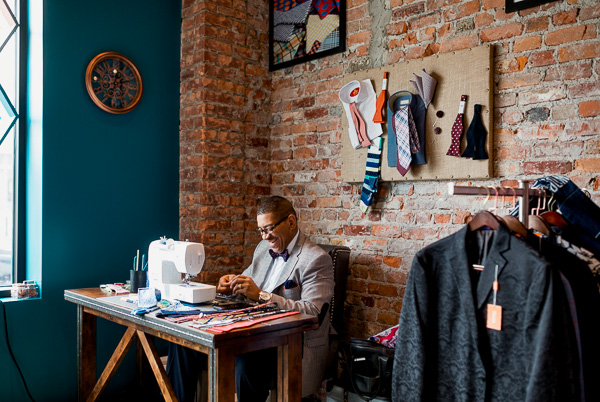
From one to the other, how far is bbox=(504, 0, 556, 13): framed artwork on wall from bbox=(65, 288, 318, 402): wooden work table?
5.54 feet

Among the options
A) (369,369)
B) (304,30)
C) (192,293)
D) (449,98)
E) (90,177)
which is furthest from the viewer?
(304,30)

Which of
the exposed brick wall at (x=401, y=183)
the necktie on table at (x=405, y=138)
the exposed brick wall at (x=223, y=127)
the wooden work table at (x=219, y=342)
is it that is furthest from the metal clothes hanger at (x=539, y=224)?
the exposed brick wall at (x=223, y=127)

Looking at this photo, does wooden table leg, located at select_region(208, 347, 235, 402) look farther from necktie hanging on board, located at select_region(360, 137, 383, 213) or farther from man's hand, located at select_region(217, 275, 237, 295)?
necktie hanging on board, located at select_region(360, 137, 383, 213)

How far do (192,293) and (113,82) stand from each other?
5.23 feet

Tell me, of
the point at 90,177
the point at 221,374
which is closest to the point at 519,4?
the point at 221,374

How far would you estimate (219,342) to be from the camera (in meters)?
1.89

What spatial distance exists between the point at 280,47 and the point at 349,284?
1629 mm

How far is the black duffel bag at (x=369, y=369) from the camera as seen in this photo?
2354 mm

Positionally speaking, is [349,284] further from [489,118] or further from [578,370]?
[578,370]

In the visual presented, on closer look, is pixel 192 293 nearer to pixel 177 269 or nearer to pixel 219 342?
pixel 177 269

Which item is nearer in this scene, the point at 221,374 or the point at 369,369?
the point at 221,374

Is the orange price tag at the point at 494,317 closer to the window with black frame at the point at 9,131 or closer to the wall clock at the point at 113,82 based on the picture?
Answer: the wall clock at the point at 113,82

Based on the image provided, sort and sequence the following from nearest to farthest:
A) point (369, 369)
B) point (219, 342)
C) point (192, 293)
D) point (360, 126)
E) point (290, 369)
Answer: point (219, 342)
point (290, 369)
point (192, 293)
point (369, 369)
point (360, 126)

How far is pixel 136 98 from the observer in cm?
330
